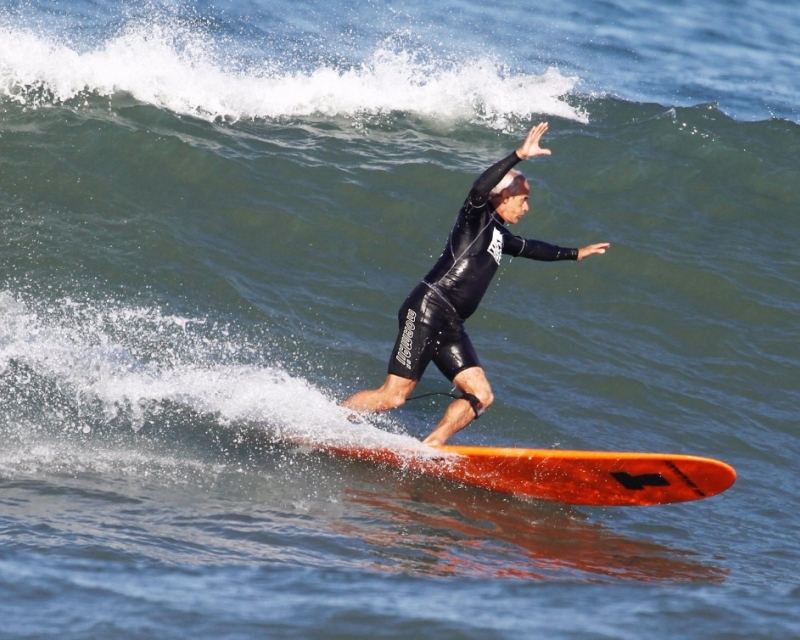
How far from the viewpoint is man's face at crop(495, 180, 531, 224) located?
6621 millimetres

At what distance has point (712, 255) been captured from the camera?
35.1ft

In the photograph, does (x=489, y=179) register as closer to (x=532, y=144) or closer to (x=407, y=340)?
(x=532, y=144)

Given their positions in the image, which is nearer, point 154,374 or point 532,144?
point 532,144

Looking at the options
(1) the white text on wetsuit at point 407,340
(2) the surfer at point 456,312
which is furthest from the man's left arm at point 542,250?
(1) the white text on wetsuit at point 407,340

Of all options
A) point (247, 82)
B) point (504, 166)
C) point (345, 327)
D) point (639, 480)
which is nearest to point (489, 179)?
point (504, 166)

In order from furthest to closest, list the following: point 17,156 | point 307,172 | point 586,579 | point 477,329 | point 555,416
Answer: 1. point 307,172
2. point 17,156
3. point 477,329
4. point 555,416
5. point 586,579

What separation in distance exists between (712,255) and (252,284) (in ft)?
16.1

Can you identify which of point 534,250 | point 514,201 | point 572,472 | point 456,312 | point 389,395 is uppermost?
point 514,201

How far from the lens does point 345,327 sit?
886 cm

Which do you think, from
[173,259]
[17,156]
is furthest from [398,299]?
[17,156]

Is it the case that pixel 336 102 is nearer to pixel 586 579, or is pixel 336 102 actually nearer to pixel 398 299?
pixel 398 299

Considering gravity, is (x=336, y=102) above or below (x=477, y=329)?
above

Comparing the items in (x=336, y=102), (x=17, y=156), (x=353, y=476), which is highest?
(x=336, y=102)

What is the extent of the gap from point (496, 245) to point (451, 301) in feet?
1.61
